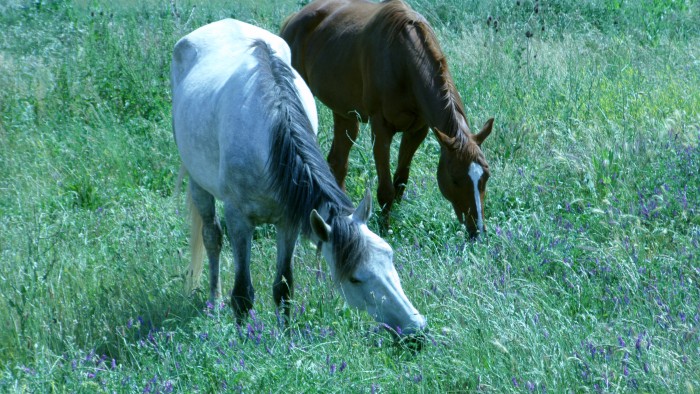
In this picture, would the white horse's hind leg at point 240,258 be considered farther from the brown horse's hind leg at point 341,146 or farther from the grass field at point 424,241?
the brown horse's hind leg at point 341,146

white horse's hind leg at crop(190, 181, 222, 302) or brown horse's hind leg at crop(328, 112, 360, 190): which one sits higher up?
white horse's hind leg at crop(190, 181, 222, 302)

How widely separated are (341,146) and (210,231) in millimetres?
2274

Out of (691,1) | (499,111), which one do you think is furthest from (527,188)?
(691,1)

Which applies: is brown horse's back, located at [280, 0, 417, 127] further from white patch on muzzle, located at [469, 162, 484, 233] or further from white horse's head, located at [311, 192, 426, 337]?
white horse's head, located at [311, 192, 426, 337]

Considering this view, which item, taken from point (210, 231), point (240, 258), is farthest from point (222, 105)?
point (210, 231)

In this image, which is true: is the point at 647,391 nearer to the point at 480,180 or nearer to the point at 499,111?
the point at 480,180

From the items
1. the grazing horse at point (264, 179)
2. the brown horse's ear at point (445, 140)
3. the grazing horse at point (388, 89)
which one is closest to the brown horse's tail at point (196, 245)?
the grazing horse at point (264, 179)

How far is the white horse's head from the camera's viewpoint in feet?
12.8

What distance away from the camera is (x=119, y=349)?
13.9 ft

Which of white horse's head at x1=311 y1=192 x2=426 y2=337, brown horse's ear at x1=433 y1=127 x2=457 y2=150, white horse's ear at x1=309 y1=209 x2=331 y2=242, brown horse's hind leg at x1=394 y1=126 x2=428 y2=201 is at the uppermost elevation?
white horse's ear at x1=309 y1=209 x2=331 y2=242

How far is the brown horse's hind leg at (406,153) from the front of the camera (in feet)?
22.6

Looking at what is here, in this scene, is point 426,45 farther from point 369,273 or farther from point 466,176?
point 369,273

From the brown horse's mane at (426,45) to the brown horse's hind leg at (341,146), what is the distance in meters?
1.05

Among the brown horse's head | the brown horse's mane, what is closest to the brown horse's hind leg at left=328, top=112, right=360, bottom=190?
the brown horse's mane
